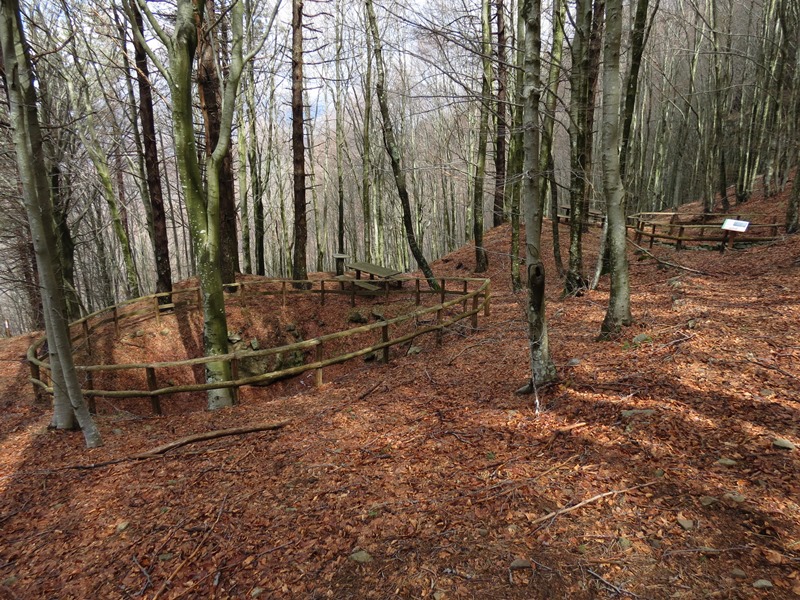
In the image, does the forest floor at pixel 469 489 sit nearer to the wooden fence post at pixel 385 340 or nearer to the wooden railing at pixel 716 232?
the wooden fence post at pixel 385 340

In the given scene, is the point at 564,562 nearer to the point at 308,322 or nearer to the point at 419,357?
the point at 419,357

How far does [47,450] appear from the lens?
17.1 ft

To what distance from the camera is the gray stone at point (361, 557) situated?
3033 mm

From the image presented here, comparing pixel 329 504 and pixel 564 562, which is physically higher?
pixel 564 562

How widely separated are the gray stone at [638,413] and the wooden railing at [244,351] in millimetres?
4483

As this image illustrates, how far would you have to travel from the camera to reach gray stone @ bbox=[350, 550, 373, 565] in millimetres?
3033

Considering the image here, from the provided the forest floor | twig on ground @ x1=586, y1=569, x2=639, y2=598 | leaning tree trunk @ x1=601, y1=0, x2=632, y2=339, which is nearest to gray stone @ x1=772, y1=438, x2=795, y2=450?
the forest floor

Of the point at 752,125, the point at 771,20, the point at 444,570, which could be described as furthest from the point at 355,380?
the point at 771,20

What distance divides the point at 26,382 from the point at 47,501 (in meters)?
7.41

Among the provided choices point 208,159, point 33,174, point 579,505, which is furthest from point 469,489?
point 208,159

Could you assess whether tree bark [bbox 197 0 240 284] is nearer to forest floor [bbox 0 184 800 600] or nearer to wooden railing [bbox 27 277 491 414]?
wooden railing [bbox 27 277 491 414]

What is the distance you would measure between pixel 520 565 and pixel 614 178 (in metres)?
5.24

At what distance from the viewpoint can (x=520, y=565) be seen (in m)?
2.74

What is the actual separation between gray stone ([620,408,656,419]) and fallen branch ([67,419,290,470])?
168 inches
